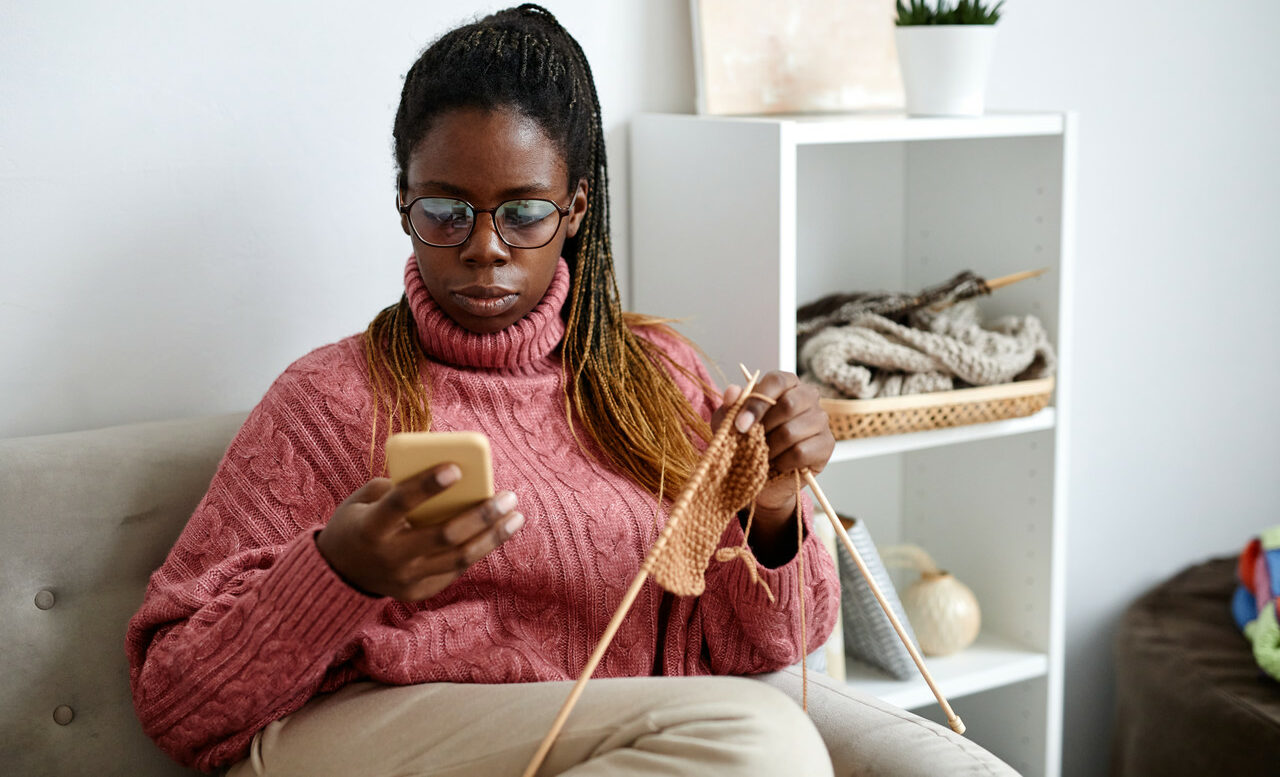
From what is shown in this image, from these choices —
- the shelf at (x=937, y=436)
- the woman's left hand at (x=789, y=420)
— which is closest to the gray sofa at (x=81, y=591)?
the woman's left hand at (x=789, y=420)

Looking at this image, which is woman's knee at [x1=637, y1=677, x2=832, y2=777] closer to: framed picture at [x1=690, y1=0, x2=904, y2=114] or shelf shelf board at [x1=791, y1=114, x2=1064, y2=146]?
shelf shelf board at [x1=791, y1=114, x2=1064, y2=146]

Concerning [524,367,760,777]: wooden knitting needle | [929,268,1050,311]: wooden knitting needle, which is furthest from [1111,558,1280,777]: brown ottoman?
[524,367,760,777]: wooden knitting needle

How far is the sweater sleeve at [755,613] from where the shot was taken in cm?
109

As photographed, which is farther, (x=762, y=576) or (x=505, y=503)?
(x=762, y=576)

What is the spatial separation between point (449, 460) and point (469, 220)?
328mm

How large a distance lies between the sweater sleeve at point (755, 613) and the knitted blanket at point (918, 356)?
0.26 meters

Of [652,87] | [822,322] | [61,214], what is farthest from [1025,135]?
[61,214]

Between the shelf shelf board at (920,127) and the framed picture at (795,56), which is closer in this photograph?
the shelf shelf board at (920,127)

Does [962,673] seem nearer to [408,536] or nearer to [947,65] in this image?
[947,65]

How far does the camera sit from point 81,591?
3.73ft

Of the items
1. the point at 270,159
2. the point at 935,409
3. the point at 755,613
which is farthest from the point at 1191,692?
the point at 270,159

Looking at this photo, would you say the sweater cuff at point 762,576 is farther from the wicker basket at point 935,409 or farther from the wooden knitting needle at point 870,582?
the wicker basket at point 935,409

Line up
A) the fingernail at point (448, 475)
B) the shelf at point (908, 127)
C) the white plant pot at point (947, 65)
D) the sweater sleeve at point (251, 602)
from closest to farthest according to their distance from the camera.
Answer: the fingernail at point (448, 475), the sweater sleeve at point (251, 602), the shelf at point (908, 127), the white plant pot at point (947, 65)

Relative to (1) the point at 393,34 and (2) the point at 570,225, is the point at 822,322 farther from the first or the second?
(1) the point at 393,34
